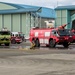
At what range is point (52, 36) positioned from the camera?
37.1m

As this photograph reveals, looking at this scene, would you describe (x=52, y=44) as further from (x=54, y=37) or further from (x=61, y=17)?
(x=61, y=17)

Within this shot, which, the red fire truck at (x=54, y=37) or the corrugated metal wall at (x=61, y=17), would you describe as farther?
the corrugated metal wall at (x=61, y=17)

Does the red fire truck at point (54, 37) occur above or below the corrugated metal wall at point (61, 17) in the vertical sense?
below

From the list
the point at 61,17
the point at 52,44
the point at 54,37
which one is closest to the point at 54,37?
the point at 54,37

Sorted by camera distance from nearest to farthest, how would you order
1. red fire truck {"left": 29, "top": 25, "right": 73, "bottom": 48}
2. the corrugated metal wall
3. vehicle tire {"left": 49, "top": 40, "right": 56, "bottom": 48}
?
vehicle tire {"left": 49, "top": 40, "right": 56, "bottom": 48} < red fire truck {"left": 29, "top": 25, "right": 73, "bottom": 48} < the corrugated metal wall

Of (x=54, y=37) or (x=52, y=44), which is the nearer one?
(x=52, y=44)

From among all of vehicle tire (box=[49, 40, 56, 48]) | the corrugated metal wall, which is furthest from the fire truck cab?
the corrugated metal wall

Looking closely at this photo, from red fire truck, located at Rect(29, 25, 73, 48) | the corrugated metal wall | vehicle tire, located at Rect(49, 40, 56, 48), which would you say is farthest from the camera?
the corrugated metal wall

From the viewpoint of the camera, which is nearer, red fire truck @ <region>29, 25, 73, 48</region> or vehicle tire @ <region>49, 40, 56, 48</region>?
vehicle tire @ <region>49, 40, 56, 48</region>

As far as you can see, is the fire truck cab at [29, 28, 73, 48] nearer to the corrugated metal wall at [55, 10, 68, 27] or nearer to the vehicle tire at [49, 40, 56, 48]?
the vehicle tire at [49, 40, 56, 48]

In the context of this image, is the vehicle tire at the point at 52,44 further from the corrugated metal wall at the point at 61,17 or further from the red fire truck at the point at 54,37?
the corrugated metal wall at the point at 61,17

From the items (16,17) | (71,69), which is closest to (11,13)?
(16,17)

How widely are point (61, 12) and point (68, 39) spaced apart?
3156cm

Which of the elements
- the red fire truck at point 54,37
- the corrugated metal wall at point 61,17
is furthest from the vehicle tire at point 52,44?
the corrugated metal wall at point 61,17
